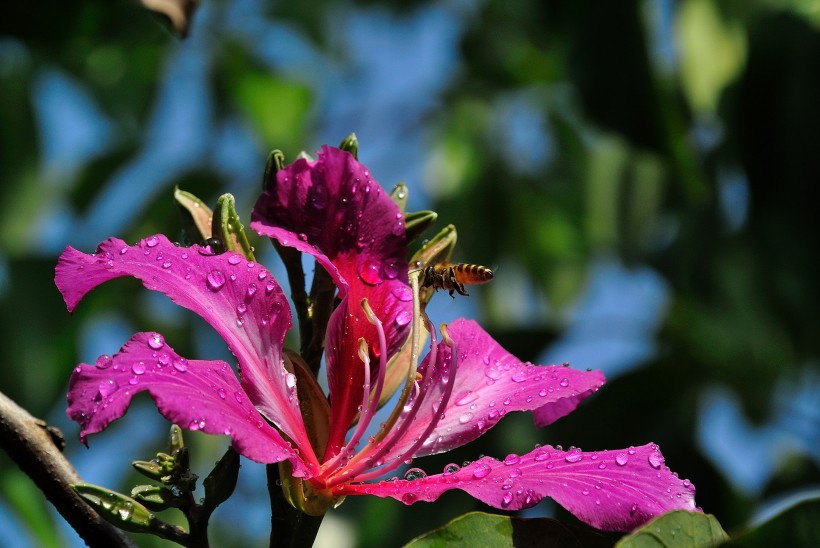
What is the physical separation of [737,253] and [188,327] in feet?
6.34

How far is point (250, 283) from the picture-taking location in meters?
1.15

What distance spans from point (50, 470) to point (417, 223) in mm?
546

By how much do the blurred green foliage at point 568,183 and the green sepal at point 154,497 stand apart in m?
1.23

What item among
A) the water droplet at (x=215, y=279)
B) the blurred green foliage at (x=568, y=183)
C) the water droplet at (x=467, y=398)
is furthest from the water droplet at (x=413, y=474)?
the blurred green foliage at (x=568, y=183)

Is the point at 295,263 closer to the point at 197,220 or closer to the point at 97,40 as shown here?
the point at 197,220

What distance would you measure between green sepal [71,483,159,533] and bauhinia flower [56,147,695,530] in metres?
0.11

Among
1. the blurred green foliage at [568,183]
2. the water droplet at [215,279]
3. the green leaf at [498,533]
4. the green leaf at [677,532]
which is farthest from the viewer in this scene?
the blurred green foliage at [568,183]

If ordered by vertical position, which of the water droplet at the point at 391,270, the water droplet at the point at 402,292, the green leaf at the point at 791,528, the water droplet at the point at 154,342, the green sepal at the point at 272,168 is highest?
the green sepal at the point at 272,168

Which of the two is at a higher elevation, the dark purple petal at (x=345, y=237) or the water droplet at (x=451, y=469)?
the dark purple petal at (x=345, y=237)

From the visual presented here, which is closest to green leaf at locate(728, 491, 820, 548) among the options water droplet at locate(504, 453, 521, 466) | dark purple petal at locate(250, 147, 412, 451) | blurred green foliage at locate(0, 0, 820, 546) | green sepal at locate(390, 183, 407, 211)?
water droplet at locate(504, 453, 521, 466)

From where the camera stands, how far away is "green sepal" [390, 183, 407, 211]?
4.45ft

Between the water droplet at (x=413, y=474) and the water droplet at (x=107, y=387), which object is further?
the water droplet at (x=413, y=474)

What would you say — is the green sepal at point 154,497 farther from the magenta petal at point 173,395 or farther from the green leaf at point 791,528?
the green leaf at point 791,528

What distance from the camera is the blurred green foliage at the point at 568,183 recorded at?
2.50 metres
